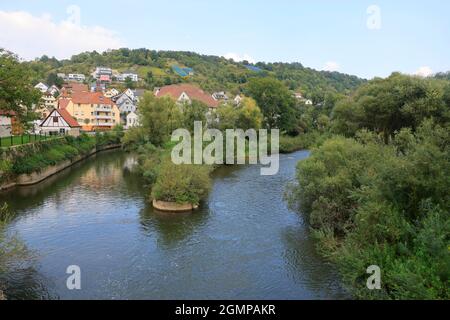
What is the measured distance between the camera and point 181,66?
161 metres

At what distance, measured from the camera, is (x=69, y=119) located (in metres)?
58.1

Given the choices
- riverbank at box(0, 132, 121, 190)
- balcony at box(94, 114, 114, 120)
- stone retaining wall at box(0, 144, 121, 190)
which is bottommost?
stone retaining wall at box(0, 144, 121, 190)

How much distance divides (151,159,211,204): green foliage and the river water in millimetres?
1228

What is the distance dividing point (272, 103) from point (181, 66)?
98450mm

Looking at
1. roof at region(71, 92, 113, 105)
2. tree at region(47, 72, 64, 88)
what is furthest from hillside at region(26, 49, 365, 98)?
roof at region(71, 92, 113, 105)

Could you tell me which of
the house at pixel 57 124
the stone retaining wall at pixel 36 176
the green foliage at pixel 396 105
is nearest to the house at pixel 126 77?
the house at pixel 57 124

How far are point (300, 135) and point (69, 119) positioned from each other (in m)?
36.7

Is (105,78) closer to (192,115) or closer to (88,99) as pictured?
(88,99)

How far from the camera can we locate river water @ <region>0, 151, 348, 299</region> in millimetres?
15766

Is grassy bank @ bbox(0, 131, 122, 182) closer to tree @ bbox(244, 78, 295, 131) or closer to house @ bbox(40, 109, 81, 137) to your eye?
house @ bbox(40, 109, 81, 137)

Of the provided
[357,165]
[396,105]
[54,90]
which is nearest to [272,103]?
[396,105]

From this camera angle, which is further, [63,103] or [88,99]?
[63,103]
